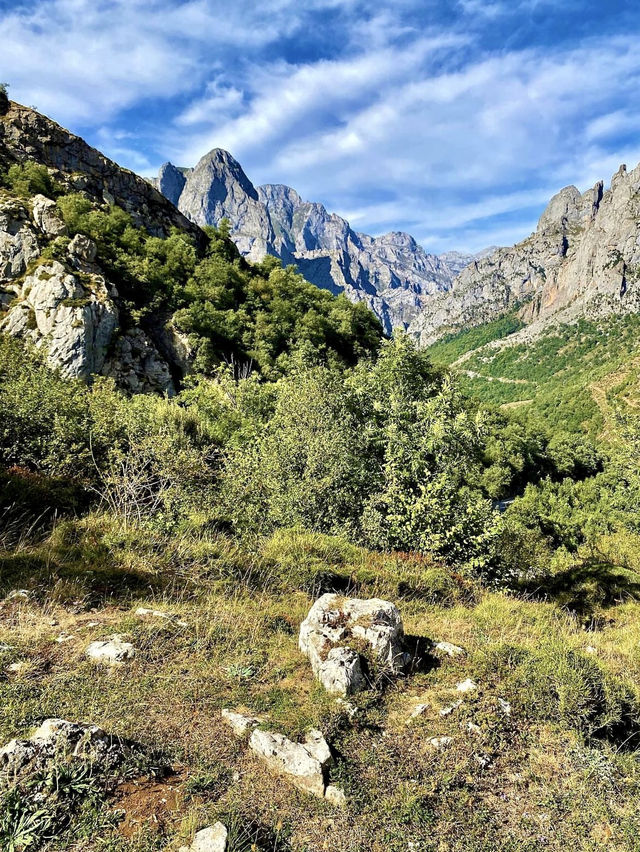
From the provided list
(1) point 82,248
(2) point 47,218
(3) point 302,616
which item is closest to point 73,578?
(3) point 302,616

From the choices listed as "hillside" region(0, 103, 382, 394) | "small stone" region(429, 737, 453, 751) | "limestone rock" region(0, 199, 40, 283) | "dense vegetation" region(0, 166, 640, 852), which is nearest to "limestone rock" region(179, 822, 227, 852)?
"dense vegetation" region(0, 166, 640, 852)

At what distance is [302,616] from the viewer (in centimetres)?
764

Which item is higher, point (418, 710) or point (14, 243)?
point (14, 243)

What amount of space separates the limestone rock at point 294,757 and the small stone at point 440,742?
130 centimetres

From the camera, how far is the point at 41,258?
31906 mm

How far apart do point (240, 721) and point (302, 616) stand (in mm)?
3098

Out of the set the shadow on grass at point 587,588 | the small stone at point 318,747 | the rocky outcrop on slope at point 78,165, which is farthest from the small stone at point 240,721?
the rocky outcrop on slope at point 78,165

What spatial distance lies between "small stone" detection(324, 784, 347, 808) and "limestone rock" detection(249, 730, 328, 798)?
0.19 ft

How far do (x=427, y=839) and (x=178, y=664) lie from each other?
3.50m

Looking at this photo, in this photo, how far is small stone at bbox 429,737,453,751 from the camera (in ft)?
15.2

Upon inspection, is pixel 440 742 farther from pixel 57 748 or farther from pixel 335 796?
pixel 57 748

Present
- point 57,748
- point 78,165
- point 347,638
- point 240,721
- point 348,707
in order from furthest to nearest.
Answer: point 78,165, point 347,638, point 348,707, point 240,721, point 57,748

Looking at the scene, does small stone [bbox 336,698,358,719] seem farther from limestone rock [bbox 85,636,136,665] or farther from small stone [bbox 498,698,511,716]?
limestone rock [bbox 85,636,136,665]

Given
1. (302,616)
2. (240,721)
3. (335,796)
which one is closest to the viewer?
(335,796)
